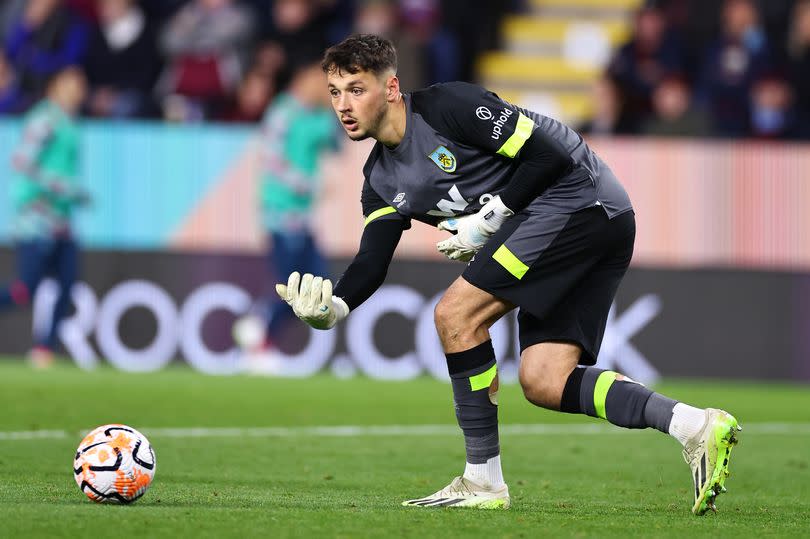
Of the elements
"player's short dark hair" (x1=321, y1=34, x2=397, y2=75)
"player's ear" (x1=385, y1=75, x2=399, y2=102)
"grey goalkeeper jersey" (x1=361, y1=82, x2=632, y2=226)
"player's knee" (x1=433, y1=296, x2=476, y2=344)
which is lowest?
"player's knee" (x1=433, y1=296, x2=476, y2=344)

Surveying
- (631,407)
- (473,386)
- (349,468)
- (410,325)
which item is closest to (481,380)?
(473,386)

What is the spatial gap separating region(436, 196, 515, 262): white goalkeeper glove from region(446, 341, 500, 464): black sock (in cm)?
45

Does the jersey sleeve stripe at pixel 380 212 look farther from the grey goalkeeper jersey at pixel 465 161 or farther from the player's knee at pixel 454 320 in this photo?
the player's knee at pixel 454 320

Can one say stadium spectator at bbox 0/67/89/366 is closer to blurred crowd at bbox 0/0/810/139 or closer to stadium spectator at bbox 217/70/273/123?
blurred crowd at bbox 0/0/810/139

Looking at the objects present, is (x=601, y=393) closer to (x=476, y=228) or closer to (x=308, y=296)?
(x=476, y=228)

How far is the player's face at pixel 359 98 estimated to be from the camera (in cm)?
662

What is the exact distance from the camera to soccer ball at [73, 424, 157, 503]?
6.29 meters

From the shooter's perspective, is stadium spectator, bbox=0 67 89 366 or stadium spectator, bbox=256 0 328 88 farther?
stadium spectator, bbox=256 0 328 88

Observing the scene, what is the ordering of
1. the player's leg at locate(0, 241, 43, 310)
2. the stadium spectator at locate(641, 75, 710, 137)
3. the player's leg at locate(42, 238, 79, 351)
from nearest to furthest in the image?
the player's leg at locate(0, 241, 43, 310)
the player's leg at locate(42, 238, 79, 351)
the stadium spectator at locate(641, 75, 710, 137)

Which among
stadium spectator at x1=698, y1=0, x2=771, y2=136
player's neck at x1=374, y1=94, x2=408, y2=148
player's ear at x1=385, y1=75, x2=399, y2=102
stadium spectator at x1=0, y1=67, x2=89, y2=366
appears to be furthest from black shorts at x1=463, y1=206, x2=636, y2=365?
→ stadium spectator at x1=698, y1=0, x2=771, y2=136

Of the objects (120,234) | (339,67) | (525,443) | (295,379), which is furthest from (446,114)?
(120,234)

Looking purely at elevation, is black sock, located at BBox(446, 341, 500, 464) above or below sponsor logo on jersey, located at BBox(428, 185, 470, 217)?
below

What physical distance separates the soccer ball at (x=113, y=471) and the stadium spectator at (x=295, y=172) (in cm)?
926

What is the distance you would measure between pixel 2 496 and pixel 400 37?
38.4 feet
